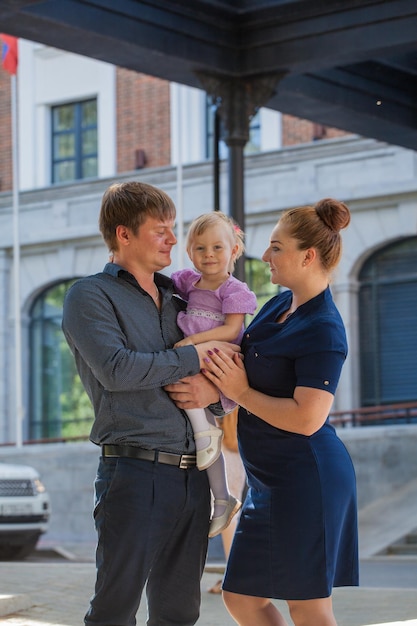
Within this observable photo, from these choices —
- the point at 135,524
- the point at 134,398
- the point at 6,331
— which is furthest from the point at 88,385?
the point at 6,331

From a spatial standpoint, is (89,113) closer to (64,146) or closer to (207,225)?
(64,146)

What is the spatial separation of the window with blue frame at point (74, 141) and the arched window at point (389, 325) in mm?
7275

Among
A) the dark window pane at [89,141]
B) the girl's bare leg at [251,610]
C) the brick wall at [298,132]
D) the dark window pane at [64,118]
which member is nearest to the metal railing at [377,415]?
the brick wall at [298,132]

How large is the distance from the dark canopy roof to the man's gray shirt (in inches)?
200

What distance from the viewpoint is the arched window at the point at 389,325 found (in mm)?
21500

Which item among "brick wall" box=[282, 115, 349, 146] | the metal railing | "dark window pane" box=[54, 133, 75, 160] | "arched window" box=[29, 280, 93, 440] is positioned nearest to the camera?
the metal railing

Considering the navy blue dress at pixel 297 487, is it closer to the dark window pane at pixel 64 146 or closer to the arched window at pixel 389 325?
the arched window at pixel 389 325

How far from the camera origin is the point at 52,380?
26.3 m

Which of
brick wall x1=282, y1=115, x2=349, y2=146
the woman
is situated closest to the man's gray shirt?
the woman

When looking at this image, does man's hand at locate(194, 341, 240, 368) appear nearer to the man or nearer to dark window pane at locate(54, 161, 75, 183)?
the man

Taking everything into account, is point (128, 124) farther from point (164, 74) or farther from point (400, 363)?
point (164, 74)

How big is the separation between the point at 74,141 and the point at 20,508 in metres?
12.7

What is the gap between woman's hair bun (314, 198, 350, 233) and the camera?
4402 millimetres

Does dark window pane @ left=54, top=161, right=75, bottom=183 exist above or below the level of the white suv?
above
